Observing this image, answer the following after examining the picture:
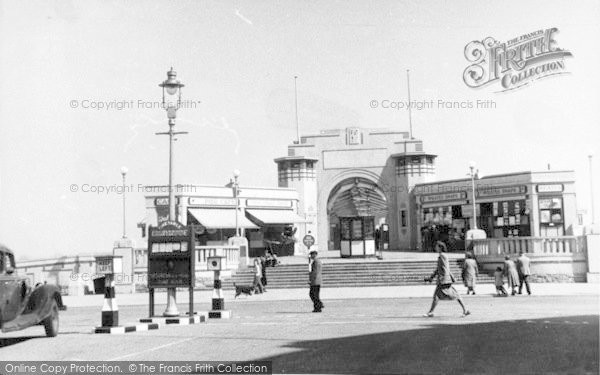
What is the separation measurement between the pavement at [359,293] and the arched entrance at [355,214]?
6706 millimetres

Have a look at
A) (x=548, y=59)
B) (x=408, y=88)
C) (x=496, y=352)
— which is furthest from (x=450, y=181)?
(x=496, y=352)

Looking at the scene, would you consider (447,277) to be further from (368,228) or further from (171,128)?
(368,228)

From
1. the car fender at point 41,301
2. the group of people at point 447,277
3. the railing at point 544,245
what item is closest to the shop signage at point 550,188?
the railing at point 544,245

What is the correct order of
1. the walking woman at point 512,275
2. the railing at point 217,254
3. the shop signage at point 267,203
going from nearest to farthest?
the walking woman at point 512,275 < the railing at point 217,254 < the shop signage at point 267,203

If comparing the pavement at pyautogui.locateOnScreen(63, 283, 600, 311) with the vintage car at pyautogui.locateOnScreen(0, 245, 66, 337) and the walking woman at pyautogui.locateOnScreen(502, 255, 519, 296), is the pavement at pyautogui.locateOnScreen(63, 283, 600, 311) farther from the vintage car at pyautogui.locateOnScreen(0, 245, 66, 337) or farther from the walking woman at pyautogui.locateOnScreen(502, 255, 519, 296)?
the vintage car at pyautogui.locateOnScreen(0, 245, 66, 337)

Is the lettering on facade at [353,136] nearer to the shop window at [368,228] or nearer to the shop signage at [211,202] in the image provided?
the shop signage at [211,202]

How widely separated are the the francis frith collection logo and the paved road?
10.2m

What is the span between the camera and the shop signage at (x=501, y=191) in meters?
42.4

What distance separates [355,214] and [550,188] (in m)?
11.1

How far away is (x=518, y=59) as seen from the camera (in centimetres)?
2820

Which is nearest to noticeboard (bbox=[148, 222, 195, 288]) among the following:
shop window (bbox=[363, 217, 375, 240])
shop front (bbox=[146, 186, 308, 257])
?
shop window (bbox=[363, 217, 375, 240])

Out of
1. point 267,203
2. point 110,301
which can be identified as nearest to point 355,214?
point 267,203

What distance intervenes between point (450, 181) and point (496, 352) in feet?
120

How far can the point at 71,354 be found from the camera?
11.7 metres
